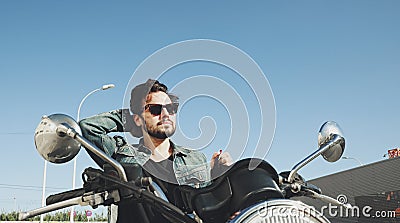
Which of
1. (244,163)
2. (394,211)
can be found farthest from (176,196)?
(394,211)

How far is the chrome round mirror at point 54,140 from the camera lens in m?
1.97

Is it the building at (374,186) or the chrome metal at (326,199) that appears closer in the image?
the chrome metal at (326,199)

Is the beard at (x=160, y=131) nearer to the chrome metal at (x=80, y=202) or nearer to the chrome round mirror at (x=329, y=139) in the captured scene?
the chrome metal at (x=80, y=202)

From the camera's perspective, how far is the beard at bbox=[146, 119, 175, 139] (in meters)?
2.54

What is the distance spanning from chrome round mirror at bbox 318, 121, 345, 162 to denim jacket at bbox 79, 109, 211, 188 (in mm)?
594

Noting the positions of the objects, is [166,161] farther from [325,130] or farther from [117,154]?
[325,130]

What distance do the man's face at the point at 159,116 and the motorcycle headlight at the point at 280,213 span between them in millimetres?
803

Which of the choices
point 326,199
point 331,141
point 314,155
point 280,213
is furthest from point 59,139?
point 326,199

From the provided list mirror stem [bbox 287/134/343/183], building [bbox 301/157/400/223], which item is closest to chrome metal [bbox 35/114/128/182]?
mirror stem [bbox 287/134/343/183]

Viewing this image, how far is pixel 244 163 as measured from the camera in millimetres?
2145

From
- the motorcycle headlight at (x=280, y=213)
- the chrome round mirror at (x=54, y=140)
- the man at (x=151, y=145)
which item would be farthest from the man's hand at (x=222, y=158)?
the chrome round mirror at (x=54, y=140)

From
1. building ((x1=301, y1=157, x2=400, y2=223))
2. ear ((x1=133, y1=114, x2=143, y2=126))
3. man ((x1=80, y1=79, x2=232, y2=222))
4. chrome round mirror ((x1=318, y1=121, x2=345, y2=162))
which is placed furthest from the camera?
building ((x1=301, y1=157, x2=400, y2=223))

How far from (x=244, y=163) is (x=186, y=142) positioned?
33 cm

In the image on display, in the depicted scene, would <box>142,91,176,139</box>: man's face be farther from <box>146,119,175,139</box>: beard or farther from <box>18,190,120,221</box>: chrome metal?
<box>18,190,120,221</box>: chrome metal
